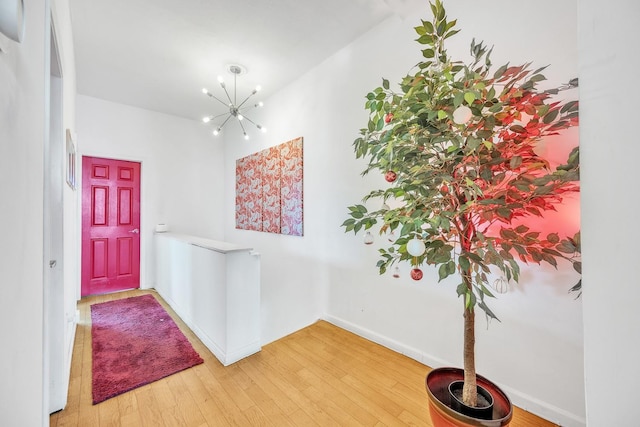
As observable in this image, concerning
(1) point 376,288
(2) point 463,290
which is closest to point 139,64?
(1) point 376,288

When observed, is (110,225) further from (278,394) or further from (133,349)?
(278,394)

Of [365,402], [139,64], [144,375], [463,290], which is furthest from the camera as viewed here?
[139,64]

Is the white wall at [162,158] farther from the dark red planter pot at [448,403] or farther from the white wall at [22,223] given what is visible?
the dark red planter pot at [448,403]

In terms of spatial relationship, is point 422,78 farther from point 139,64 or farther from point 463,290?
point 139,64

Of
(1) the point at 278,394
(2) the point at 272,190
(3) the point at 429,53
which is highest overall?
(3) the point at 429,53

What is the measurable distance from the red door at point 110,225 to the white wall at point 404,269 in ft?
5.97

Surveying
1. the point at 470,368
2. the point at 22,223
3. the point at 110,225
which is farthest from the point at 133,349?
the point at 470,368

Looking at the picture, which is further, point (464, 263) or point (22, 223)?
point (464, 263)

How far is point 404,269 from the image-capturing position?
2086 millimetres

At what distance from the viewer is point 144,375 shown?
5.97 ft

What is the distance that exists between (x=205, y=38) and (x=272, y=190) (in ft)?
5.80

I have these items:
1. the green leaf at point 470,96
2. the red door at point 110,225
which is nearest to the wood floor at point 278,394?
the green leaf at point 470,96

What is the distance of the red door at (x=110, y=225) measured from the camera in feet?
11.6

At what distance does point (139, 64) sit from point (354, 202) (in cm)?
280
